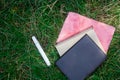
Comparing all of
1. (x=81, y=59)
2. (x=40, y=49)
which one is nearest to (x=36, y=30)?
(x=40, y=49)

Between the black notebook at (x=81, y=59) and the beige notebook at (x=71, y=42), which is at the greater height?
the beige notebook at (x=71, y=42)

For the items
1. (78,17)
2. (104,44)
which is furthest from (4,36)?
(104,44)

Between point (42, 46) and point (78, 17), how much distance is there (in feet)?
1.00

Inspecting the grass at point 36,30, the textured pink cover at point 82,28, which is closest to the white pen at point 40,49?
the grass at point 36,30

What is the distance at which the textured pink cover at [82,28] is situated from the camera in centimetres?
241

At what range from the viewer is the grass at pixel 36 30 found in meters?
2.38

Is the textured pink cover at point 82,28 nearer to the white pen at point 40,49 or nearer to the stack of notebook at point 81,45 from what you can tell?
the stack of notebook at point 81,45

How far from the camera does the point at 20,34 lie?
2.41 m

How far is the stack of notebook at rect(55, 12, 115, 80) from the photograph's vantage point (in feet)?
7.74

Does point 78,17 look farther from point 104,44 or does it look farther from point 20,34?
point 20,34

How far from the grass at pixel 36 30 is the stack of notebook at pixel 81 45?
0.04m

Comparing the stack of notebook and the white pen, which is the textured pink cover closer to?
the stack of notebook

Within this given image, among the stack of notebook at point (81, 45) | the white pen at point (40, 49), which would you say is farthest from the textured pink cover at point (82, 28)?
the white pen at point (40, 49)

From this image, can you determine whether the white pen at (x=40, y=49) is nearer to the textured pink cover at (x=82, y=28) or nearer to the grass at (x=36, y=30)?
the grass at (x=36, y=30)
